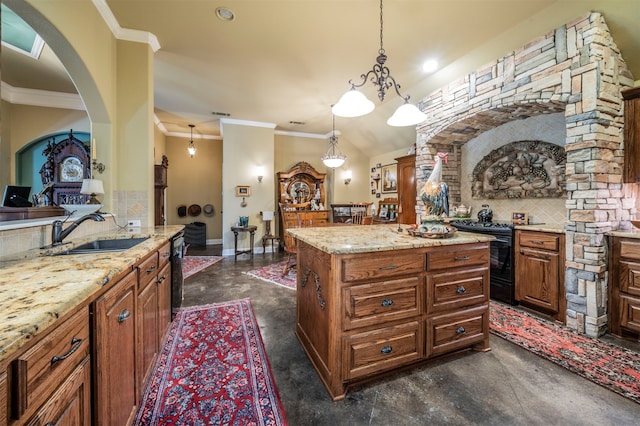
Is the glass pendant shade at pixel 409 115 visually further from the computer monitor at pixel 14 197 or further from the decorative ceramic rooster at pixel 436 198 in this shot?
the computer monitor at pixel 14 197

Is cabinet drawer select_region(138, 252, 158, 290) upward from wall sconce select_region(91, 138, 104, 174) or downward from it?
downward

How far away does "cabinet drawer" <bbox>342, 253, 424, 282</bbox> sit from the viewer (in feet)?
5.41

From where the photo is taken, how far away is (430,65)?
11.9 ft

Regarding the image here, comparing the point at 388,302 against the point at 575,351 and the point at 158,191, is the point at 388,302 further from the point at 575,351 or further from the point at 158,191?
the point at 158,191

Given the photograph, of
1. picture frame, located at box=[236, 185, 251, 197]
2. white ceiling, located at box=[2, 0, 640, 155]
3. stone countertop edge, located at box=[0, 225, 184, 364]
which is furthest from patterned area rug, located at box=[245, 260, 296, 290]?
white ceiling, located at box=[2, 0, 640, 155]

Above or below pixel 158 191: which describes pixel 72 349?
below

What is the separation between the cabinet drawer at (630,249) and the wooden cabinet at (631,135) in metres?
0.65

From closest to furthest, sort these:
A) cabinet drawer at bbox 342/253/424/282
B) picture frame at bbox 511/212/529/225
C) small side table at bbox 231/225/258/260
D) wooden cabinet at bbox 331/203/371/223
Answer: cabinet drawer at bbox 342/253/424/282, picture frame at bbox 511/212/529/225, small side table at bbox 231/225/258/260, wooden cabinet at bbox 331/203/371/223

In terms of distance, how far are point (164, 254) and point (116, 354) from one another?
112 cm

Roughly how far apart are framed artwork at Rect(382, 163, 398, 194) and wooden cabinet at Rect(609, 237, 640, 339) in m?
4.12

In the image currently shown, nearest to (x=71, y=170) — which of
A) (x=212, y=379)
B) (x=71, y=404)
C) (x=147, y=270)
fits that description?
(x=147, y=270)

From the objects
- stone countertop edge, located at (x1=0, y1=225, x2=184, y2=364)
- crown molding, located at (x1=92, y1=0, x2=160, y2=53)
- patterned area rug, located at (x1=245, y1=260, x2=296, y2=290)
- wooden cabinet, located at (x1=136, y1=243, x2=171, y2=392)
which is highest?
crown molding, located at (x1=92, y1=0, x2=160, y2=53)

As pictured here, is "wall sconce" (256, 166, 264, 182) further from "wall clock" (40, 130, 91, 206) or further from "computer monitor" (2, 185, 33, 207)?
"computer monitor" (2, 185, 33, 207)

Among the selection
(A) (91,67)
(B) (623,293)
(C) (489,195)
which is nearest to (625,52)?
(C) (489,195)
